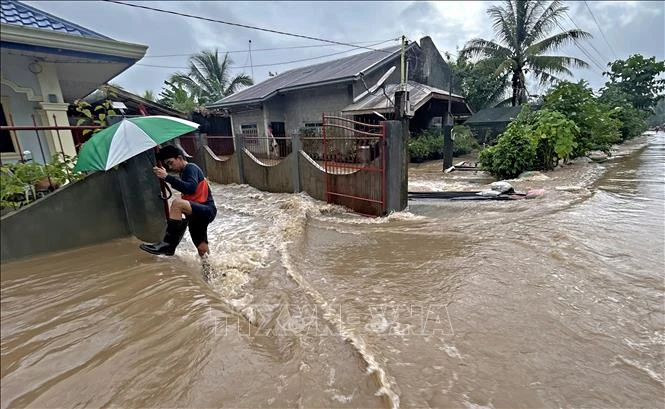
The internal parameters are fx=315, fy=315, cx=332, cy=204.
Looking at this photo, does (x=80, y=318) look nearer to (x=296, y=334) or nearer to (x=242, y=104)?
(x=296, y=334)

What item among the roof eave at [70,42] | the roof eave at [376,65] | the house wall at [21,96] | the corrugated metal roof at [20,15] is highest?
the roof eave at [376,65]

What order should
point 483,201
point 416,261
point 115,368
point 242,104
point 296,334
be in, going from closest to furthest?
point 115,368 → point 296,334 → point 416,261 → point 483,201 → point 242,104

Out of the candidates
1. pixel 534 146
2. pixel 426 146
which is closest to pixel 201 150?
pixel 426 146

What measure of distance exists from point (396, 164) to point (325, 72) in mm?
12119

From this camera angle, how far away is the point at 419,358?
2.54 metres

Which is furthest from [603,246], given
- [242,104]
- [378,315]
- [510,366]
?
[242,104]

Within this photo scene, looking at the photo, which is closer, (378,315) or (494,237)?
(378,315)

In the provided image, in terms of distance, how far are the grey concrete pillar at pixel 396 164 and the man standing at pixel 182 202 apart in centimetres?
365

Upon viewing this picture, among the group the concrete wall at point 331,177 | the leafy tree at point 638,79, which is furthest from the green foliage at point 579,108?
the leafy tree at point 638,79

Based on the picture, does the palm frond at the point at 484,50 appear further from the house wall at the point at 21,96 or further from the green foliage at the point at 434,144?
the house wall at the point at 21,96

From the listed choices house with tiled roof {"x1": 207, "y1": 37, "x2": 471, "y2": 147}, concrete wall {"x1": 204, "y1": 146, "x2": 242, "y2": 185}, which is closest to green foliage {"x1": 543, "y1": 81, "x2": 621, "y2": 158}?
house with tiled roof {"x1": 207, "y1": 37, "x2": 471, "y2": 147}

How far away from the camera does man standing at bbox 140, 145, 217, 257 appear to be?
Result: 3525mm

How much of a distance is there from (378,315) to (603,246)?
12.1ft

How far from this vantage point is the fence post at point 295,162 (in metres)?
8.25
